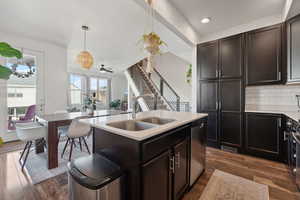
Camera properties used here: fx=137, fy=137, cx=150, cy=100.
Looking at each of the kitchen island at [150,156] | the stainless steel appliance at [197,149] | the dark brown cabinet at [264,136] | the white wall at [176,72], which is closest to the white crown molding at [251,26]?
the dark brown cabinet at [264,136]

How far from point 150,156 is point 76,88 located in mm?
7244

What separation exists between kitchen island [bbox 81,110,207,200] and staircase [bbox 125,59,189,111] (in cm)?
424

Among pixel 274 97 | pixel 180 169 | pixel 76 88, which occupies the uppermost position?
pixel 76 88

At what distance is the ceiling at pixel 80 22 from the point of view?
266 centimetres

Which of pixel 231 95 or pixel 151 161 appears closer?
pixel 151 161

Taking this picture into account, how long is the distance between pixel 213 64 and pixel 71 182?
131 inches

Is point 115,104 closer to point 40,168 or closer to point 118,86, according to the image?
point 118,86

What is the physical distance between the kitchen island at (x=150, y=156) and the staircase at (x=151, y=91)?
13.9ft

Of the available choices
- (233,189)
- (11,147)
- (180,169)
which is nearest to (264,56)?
(233,189)

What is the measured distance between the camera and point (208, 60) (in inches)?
128

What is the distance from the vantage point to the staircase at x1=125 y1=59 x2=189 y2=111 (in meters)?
6.08

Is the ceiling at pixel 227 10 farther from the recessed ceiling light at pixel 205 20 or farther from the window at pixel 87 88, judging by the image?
the window at pixel 87 88

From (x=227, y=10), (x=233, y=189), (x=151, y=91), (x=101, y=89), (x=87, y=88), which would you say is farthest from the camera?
(x=101, y=89)

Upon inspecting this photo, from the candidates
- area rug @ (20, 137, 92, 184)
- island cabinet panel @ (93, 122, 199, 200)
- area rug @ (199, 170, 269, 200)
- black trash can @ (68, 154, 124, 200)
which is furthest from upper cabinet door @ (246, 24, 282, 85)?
area rug @ (20, 137, 92, 184)
